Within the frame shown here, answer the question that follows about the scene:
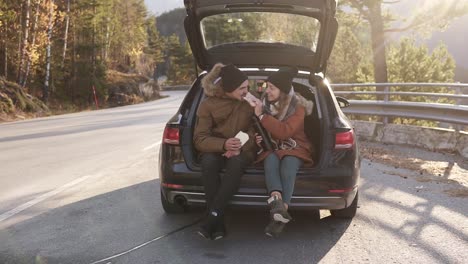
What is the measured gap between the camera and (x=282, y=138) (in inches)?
190

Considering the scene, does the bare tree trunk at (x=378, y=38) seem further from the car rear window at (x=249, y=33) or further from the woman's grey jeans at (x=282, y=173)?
the woman's grey jeans at (x=282, y=173)

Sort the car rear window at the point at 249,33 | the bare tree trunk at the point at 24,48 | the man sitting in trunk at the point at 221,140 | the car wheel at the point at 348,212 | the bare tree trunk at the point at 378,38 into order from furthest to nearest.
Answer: the bare tree trunk at the point at 24,48 < the bare tree trunk at the point at 378,38 < the car rear window at the point at 249,33 < the car wheel at the point at 348,212 < the man sitting in trunk at the point at 221,140

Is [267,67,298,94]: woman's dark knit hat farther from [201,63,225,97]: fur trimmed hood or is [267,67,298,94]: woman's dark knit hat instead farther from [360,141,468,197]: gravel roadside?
[360,141,468,197]: gravel roadside

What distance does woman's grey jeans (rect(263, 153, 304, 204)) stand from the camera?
14.9 feet

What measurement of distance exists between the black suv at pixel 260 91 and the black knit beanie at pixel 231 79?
594 millimetres

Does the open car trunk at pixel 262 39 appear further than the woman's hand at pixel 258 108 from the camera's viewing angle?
Yes

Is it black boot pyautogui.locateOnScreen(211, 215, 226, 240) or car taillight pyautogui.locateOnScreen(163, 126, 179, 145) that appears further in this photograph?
car taillight pyautogui.locateOnScreen(163, 126, 179, 145)

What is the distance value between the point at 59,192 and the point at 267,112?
3.11m

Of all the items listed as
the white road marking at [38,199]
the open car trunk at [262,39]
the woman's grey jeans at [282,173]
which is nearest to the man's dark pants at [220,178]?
the woman's grey jeans at [282,173]

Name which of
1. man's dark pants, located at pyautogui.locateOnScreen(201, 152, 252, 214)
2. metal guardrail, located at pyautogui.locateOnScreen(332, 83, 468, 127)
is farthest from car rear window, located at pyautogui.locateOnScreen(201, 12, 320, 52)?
metal guardrail, located at pyautogui.locateOnScreen(332, 83, 468, 127)

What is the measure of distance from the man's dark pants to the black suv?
12 centimetres

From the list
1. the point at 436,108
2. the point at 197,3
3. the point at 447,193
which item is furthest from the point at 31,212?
the point at 436,108

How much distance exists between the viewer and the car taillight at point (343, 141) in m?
4.86

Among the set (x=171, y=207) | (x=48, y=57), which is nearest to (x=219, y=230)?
(x=171, y=207)
